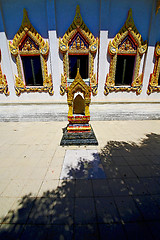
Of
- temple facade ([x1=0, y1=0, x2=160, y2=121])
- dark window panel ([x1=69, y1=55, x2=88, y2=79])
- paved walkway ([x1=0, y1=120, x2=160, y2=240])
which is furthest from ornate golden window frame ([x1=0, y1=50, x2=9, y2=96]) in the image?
paved walkway ([x1=0, y1=120, x2=160, y2=240])

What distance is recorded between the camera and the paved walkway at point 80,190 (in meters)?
1.68

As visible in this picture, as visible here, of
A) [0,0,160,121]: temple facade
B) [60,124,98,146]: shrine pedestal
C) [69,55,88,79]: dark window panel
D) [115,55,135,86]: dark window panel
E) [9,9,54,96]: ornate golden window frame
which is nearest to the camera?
[60,124,98,146]: shrine pedestal

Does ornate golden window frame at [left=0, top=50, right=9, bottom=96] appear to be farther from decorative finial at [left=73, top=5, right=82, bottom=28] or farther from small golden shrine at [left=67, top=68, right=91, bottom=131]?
decorative finial at [left=73, top=5, right=82, bottom=28]

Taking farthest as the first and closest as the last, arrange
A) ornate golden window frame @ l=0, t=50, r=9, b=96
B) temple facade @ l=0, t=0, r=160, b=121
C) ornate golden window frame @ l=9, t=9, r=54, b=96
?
ornate golden window frame @ l=0, t=50, r=9, b=96
ornate golden window frame @ l=9, t=9, r=54, b=96
temple facade @ l=0, t=0, r=160, b=121

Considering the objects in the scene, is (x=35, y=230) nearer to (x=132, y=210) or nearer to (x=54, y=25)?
(x=132, y=210)

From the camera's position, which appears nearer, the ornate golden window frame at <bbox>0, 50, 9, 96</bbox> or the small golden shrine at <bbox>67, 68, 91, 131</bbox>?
the small golden shrine at <bbox>67, 68, 91, 131</bbox>

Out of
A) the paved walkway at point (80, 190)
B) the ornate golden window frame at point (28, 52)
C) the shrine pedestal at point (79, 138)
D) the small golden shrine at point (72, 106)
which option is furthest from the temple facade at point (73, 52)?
the paved walkway at point (80, 190)

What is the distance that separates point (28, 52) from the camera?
6703 millimetres

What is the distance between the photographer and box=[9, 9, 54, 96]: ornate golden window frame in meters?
6.34

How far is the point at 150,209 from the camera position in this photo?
6.36 feet

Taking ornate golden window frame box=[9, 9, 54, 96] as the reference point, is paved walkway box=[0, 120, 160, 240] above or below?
below

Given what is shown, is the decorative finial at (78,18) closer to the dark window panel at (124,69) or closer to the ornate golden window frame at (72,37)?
the ornate golden window frame at (72,37)

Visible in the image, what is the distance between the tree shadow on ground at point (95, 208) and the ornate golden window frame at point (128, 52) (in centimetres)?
569

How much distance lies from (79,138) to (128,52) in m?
6.62
